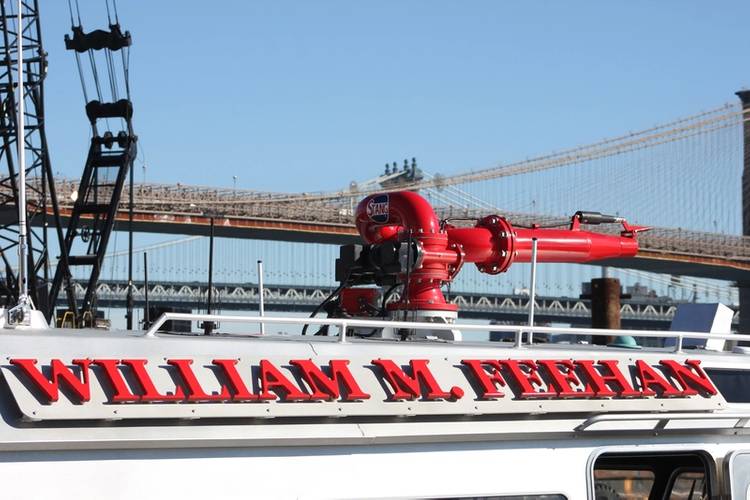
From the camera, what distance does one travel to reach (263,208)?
250 feet

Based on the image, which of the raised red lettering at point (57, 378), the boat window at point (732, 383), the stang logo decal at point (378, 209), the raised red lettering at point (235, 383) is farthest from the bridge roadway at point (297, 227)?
the raised red lettering at point (57, 378)

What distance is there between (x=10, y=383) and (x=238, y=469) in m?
1.37

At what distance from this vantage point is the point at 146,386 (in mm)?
6449

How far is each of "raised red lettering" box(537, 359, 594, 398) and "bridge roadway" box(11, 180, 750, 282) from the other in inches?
2179

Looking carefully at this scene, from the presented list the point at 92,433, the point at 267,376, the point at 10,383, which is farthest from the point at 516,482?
the point at 10,383

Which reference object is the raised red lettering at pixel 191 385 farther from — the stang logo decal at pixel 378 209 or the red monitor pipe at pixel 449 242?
the stang logo decal at pixel 378 209

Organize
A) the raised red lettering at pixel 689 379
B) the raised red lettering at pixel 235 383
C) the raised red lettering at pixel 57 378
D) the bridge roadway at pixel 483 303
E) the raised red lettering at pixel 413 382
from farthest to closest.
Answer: the bridge roadway at pixel 483 303, the raised red lettering at pixel 689 379, the raised red lettering at pixel 413 382, the raised red lettering at pixel 235 383, the raised red lettering at pixel 57 378

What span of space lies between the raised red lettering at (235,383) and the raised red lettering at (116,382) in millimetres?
524

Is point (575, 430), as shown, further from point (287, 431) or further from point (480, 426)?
point (287, 431)

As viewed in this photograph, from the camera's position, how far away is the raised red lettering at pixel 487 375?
740 cm

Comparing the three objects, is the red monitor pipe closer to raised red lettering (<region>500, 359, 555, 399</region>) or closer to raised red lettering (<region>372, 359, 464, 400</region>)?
raised red lettering (<region>500, 359, 555, 399</region>)

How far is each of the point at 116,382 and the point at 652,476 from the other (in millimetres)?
4026

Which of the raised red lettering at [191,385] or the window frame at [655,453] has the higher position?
the raised red lettering at [191,385]

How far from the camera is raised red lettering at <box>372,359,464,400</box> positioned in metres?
7.14
